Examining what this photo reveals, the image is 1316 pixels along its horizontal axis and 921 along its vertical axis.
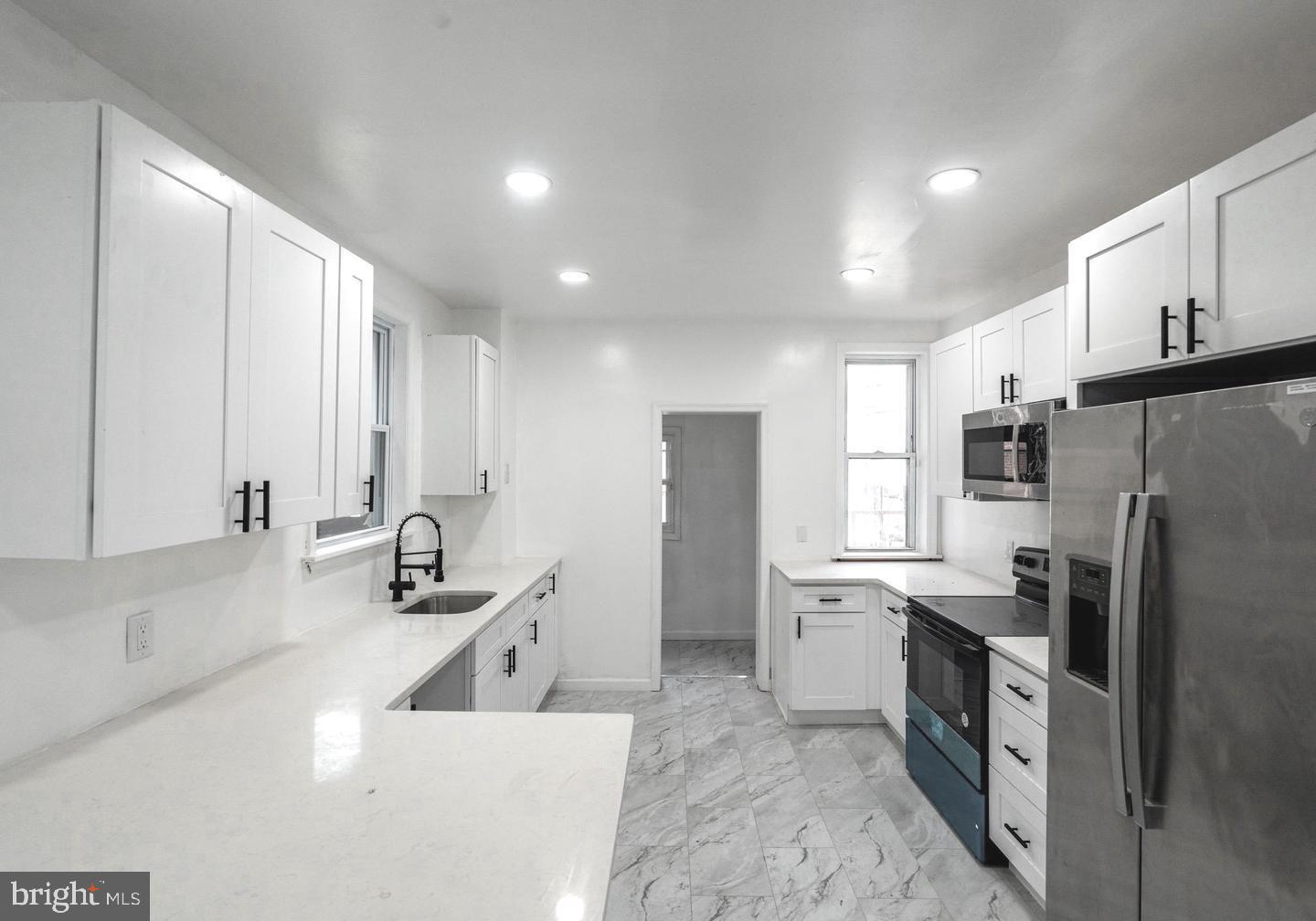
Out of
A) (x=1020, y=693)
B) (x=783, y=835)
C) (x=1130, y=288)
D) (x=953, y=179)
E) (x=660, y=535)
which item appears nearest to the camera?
(x=1130, y=288)

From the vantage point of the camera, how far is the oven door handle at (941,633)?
2608 millimetres

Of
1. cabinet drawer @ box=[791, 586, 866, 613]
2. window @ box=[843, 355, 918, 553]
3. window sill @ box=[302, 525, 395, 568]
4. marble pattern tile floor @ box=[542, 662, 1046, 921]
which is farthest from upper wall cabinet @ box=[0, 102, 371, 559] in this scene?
window @ box=[843, 355, 918, 553]

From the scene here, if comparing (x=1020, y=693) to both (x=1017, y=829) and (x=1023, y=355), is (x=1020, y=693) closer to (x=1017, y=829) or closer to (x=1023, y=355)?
(x=1017, y=829)

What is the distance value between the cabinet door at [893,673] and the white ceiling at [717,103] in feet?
6.94

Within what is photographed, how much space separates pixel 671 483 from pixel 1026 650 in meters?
3.87

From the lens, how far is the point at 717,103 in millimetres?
1720

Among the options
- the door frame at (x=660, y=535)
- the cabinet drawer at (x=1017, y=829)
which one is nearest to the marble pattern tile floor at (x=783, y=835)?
the cabinet drawer at (x=1017, y=829)

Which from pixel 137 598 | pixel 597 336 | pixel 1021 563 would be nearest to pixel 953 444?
pixel 1021 563

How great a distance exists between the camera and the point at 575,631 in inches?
177

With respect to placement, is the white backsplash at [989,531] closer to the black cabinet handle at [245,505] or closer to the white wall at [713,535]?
the white wall at [713,535]

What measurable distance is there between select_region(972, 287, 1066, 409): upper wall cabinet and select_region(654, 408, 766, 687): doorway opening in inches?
108

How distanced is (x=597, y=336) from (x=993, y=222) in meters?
2.62

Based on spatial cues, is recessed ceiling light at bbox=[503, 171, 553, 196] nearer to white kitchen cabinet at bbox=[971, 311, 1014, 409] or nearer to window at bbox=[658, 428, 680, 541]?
white kitchen cabinet at bbox=[971, 311, 1014, 409]

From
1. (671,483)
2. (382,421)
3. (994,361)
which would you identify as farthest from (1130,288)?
(671,483)
